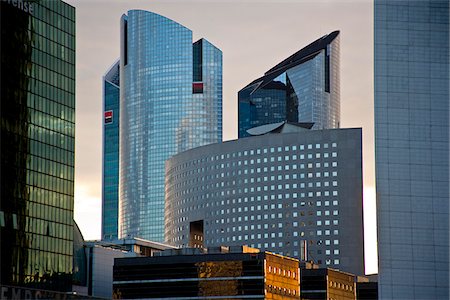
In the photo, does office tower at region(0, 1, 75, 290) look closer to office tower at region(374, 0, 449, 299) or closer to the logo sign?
the logo sign

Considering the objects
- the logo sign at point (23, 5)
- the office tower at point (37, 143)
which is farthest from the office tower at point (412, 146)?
the logo sign at point (23, 5)

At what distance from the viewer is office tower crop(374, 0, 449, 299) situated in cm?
18112

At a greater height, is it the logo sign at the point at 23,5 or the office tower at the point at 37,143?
the logo sign at the point at 23,5

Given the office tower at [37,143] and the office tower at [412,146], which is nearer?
the office tower at [37,143]

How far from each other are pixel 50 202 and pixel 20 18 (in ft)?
81.5

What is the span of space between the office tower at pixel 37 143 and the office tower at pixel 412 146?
5181cm

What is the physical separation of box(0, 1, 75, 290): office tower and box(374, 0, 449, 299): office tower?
51.8 m

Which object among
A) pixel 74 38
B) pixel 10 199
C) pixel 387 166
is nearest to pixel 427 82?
pixel 387 166

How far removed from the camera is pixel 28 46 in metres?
152

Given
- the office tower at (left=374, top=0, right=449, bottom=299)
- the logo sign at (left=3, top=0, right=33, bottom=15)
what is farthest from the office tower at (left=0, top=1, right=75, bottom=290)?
the office tower at (left=374, top=0, right=449, bottom=299)

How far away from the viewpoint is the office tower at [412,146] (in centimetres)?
18112

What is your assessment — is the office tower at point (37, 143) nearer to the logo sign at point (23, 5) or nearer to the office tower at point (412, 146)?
the logo sign at point (23, 5)

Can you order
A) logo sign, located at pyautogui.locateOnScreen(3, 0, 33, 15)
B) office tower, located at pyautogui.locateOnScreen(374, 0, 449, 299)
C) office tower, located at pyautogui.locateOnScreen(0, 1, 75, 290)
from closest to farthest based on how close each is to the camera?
office tower, located at pyautogui.locateOnScreen(0, 1, 75, 290) < logo sign, located at pyautogui.locateOnScreen(3, 0, 33, 15) < office tower, located at pyautogui.locateOnScreen(374, 0, 449, 299)

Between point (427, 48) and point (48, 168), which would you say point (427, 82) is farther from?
point (48, 168)
